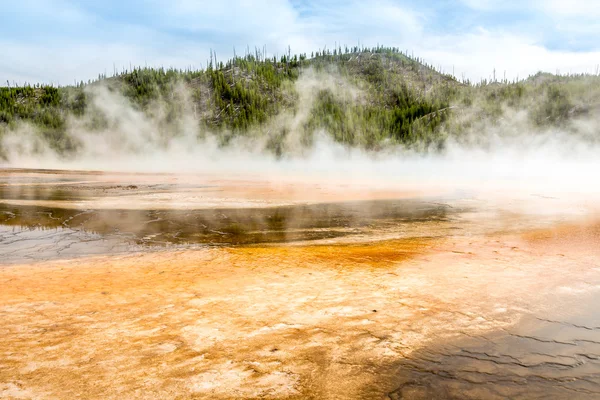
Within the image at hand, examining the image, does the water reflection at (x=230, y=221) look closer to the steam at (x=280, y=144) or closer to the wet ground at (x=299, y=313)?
the wet ground at (x=299, y=313)

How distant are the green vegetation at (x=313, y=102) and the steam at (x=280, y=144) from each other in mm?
789

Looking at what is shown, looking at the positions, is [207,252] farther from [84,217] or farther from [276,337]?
[84,217]

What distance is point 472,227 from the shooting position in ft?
30.9

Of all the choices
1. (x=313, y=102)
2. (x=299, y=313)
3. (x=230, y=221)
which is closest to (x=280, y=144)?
(x=313, y=102)

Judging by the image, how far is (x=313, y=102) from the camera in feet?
329

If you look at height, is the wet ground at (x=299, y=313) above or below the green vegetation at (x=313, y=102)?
below

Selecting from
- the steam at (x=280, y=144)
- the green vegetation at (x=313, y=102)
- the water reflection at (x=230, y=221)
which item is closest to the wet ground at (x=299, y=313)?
the water reflection at (x=230, y=221)

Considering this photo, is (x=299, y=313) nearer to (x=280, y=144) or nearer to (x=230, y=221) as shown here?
(x=230, y=221)

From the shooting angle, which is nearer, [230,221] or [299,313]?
[299,313]

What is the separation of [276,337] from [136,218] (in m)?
7.93

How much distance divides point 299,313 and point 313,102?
9898cm

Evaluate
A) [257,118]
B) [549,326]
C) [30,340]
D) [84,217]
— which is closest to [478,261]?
[549,326]

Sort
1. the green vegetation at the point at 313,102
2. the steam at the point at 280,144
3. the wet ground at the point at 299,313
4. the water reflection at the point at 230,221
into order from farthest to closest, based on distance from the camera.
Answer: the green vegetation at the point at 313,102
the steam at the point at 280,144
the water reflection at the point at 230,221
the wet ground at the point at 299,313

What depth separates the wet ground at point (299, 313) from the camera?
290cm
